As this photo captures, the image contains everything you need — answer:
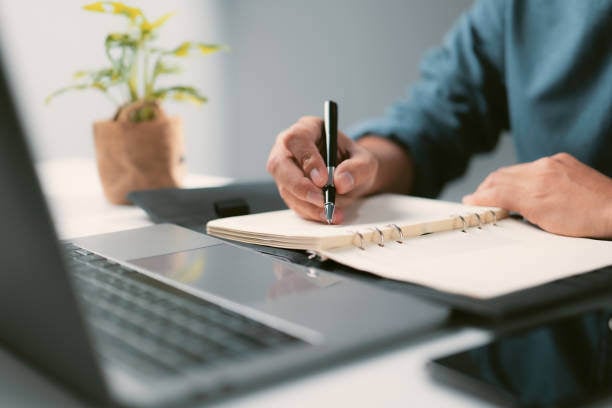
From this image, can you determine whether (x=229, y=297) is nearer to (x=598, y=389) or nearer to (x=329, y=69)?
(x=598, y=389)

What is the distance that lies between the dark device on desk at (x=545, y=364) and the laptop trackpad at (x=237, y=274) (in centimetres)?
12

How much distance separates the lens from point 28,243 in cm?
34

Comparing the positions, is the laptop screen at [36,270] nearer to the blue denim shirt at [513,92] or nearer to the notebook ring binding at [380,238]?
the notebook ring binding at [380,238]

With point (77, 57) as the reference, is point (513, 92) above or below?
below

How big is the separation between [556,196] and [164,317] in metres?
0.47

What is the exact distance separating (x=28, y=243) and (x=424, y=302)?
0.82ft

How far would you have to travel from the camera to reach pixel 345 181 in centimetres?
76

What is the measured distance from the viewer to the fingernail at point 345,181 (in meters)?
0.76

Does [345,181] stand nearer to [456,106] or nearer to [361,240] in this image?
[361,240]

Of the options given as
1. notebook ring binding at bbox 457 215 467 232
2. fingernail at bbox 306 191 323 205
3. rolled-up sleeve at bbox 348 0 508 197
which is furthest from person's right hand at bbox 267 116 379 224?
rolled-up sleeve at bbox 348 0 508 197

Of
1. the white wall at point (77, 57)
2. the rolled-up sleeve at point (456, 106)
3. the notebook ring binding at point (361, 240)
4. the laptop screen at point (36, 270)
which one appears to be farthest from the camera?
the white wall at point (77, 57)

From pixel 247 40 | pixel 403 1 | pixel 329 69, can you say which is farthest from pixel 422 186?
pixel 247 40

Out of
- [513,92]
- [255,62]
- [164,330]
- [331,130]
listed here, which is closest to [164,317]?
[164,330]

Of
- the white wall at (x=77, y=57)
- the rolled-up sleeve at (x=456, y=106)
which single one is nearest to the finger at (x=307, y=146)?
the rolled-up sleeve at (x=456, y=106)
